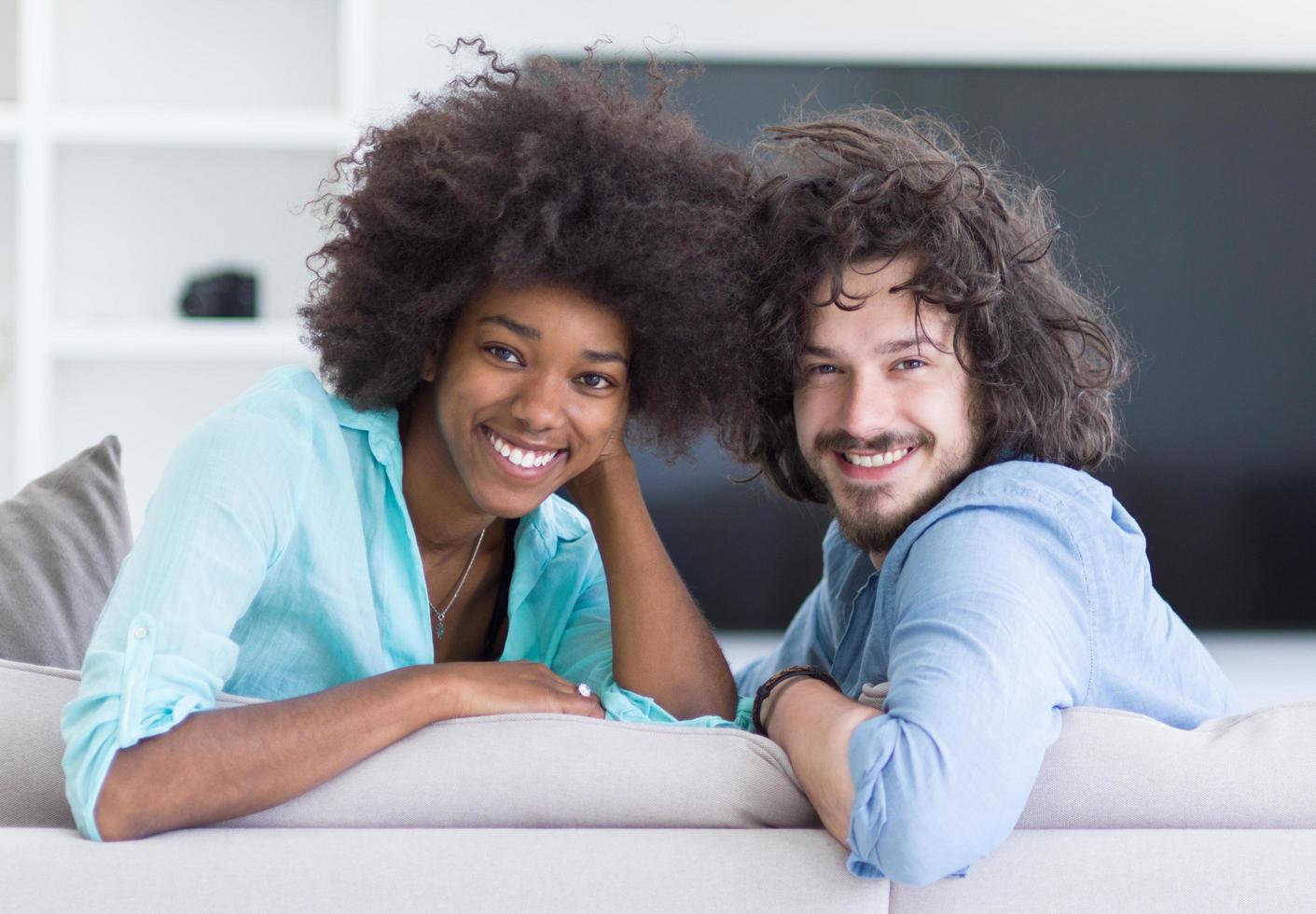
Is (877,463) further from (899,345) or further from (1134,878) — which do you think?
(1134,878)

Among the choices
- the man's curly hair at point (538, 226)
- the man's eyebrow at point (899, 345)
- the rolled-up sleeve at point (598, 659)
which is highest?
the man's curly hair at point (538, 226)

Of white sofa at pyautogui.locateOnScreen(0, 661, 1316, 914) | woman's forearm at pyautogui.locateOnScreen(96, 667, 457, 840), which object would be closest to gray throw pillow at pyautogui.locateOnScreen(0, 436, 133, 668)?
white sofa at pyautogui.locateOnScreen(0, 661, 1316, 914)

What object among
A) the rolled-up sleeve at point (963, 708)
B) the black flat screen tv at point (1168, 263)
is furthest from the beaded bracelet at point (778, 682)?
the black flat screen tv at point (1168, 263)

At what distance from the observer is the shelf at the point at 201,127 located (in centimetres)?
355

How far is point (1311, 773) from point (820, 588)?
1097 millimetres

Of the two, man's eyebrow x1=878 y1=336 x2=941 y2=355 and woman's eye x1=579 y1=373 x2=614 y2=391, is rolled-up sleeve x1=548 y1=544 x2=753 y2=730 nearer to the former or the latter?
woman's eye x1=579 y1=373 x2=614 y2=391

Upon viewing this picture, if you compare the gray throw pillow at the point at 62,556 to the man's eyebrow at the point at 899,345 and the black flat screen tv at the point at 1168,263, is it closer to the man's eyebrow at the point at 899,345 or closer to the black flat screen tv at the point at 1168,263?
the man's eyebrow at the point at 899,345

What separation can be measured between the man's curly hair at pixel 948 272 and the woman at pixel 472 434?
67 mm

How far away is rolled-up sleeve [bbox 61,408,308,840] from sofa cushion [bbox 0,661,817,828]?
11 cm

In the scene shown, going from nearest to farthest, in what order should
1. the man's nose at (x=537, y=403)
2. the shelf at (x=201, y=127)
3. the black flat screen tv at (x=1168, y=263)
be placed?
the man's nose at (x=537, y=403), the shelf at (x=201, y=127), the black flat screen tv at (x=1168, y=263)

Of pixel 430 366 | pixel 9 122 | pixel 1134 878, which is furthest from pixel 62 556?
pixel 9 122

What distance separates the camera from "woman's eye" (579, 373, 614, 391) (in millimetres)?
1541

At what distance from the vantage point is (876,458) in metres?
1.62

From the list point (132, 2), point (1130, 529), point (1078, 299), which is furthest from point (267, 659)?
point (132, 2)
